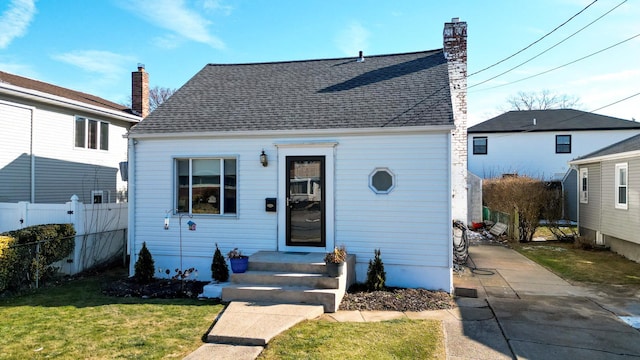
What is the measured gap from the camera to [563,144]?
25.1 meters

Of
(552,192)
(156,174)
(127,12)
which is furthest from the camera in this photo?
(552,192)

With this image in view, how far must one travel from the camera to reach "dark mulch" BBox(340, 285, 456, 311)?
20.8 ft

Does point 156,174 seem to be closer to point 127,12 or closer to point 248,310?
point 248,310

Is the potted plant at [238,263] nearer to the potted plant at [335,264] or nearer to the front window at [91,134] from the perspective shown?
the potted plant at [335,264]

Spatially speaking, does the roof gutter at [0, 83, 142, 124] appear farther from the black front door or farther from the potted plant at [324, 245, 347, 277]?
the potted plant at [324, 245, 347, 277]

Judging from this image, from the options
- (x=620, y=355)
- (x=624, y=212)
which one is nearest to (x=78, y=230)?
(x=620, y=355)

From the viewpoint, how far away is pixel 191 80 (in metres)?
10.9

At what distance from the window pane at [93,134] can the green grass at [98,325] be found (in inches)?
293

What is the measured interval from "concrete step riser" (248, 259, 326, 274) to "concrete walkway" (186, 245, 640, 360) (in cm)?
91

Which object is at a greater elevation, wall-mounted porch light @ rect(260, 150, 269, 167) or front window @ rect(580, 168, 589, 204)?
wall-mounted porch light @ rect(260, 150, 269, 167)

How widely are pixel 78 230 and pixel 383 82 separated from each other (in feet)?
26.7

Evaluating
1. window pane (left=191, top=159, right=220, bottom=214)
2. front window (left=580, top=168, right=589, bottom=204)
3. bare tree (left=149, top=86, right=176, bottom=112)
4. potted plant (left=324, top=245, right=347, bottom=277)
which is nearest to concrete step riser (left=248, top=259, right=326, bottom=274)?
potted plant (left=324, top=245, right=347, bottom=277)

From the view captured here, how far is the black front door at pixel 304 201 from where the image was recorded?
796cm

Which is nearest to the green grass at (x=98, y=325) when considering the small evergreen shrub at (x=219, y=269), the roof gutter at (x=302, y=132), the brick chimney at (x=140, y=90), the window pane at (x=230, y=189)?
the small evergreen shrub at (x=219, y=269)
